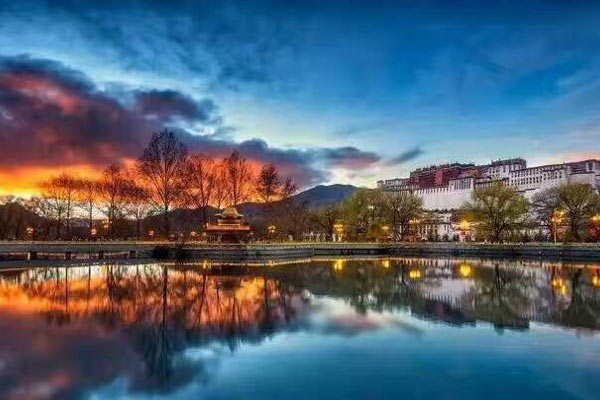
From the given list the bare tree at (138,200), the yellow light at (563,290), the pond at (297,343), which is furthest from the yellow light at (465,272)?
the bare tree at (138,200)

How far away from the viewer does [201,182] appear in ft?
255

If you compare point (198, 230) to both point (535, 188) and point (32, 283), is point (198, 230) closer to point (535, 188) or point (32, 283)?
point (32, 283)

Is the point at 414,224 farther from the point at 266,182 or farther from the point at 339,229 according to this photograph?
the point at 266,182

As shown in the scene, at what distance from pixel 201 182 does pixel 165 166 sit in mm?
7333

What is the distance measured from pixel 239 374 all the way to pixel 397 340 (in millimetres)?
5676

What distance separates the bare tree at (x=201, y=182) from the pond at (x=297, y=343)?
45.8m

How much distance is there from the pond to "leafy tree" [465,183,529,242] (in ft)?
186

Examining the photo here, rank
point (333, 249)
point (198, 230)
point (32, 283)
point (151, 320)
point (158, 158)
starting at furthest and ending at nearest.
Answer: point (198, 230)
point (333, 249)
point (158, 158)
point (32, 283)
point (151, 320)

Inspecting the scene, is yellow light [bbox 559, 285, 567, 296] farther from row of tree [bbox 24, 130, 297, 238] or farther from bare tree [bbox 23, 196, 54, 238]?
bare tree [bbox 23, 196, 54, 238]

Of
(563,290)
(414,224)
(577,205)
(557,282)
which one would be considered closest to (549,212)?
(577,205)

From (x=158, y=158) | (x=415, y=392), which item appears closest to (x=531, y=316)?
(x=415, y=392)

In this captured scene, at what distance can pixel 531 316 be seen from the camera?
843 inches

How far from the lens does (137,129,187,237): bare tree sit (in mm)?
71438

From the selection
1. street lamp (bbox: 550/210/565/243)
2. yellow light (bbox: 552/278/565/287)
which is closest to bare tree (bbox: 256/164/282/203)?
street lamp (bbox: 550/210/565/243)
